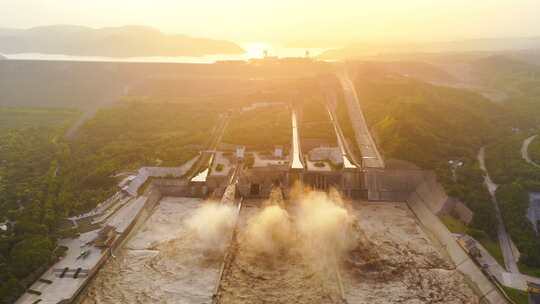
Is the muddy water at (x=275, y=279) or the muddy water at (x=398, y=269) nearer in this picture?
the muddy water at (x=275, y=279)

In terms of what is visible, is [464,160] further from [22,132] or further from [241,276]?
[22,132]

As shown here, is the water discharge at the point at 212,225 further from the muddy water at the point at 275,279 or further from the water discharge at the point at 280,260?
the muddy water at the point at 275,279

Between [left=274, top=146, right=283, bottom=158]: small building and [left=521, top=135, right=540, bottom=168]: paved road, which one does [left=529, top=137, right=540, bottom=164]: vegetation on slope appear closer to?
[left=521, top=135, right=540, bottom=168]: paved road

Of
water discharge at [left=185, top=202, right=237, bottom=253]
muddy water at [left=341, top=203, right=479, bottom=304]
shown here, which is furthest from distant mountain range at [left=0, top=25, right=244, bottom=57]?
muddy water at [left=341, top=203, right=479, bottom=304]

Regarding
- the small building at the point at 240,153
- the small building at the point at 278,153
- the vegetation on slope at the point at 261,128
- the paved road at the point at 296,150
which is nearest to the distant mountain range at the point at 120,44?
the vegetation on slope at the point at 261,128

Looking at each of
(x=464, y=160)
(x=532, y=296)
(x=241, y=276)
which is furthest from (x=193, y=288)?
(x=464, y=160)
